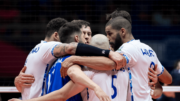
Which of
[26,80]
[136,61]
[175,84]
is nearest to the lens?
[136,61]

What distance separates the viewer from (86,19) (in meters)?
6.83

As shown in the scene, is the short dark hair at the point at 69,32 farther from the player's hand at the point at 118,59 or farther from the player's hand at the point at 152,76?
the player's hand at the point at 152,76

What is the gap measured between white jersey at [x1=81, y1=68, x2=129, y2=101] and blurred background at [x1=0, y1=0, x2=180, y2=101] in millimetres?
4356

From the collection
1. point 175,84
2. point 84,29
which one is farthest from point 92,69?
point 175,84

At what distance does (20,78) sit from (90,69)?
1.15m

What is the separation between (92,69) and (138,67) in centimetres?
60

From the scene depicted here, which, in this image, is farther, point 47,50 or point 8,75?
point 8,75

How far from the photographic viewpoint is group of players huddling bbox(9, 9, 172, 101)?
2215 mm

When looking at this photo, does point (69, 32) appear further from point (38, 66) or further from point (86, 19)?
point (86, 19)

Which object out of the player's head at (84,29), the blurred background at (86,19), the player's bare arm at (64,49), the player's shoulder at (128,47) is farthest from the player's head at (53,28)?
the blurred background at (86,19)

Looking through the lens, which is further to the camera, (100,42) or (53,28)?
(53,28)

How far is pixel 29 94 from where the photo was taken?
9.70 feet

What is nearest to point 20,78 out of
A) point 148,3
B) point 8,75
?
point 8,75

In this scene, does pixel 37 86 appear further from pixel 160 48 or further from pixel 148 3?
pixel 148 3
